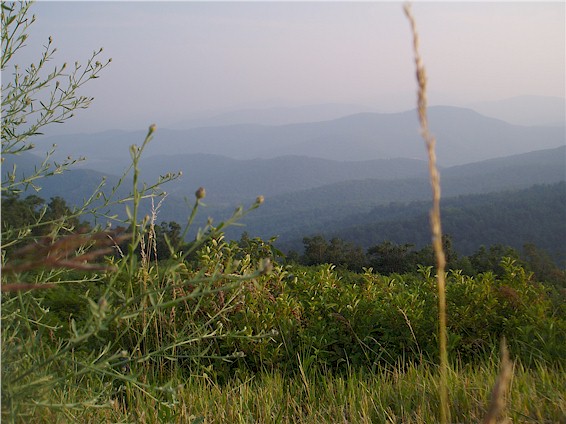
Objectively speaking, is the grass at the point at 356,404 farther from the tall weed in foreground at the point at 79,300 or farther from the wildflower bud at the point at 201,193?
the wildflower bud at the point at 201,193

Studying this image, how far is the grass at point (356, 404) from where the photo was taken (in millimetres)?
2584

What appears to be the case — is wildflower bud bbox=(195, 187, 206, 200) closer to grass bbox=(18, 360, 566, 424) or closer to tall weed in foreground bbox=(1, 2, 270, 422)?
tall weed in foreground bbox=(1, 2, 270, 422)

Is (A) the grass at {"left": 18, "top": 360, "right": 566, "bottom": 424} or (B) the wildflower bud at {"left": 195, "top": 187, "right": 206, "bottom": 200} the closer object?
(B) the wildflower bud at {"left": 195, "top": 187, "right": 206, "bottom": 200}

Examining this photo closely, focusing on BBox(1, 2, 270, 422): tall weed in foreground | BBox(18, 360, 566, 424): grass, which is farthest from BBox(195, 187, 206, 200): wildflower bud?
BBox(18, 360, 566, 424): grass

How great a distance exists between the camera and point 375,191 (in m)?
149

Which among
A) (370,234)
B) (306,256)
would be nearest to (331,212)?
(370,234)

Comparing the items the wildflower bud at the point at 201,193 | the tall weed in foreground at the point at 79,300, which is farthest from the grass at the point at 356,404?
the wildflower bud at the point at 201,193

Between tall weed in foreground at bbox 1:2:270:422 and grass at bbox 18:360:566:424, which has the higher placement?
tall weed in foreground at bbox 1:2:270:422

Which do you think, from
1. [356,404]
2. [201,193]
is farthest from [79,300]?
[201,193]

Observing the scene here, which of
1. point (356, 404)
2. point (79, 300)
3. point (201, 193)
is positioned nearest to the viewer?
point (201, 193)

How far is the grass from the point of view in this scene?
2.58 meters

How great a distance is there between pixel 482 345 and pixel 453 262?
4.43 meters

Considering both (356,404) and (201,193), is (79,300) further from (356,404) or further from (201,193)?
(201,193)

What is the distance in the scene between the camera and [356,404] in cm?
300
